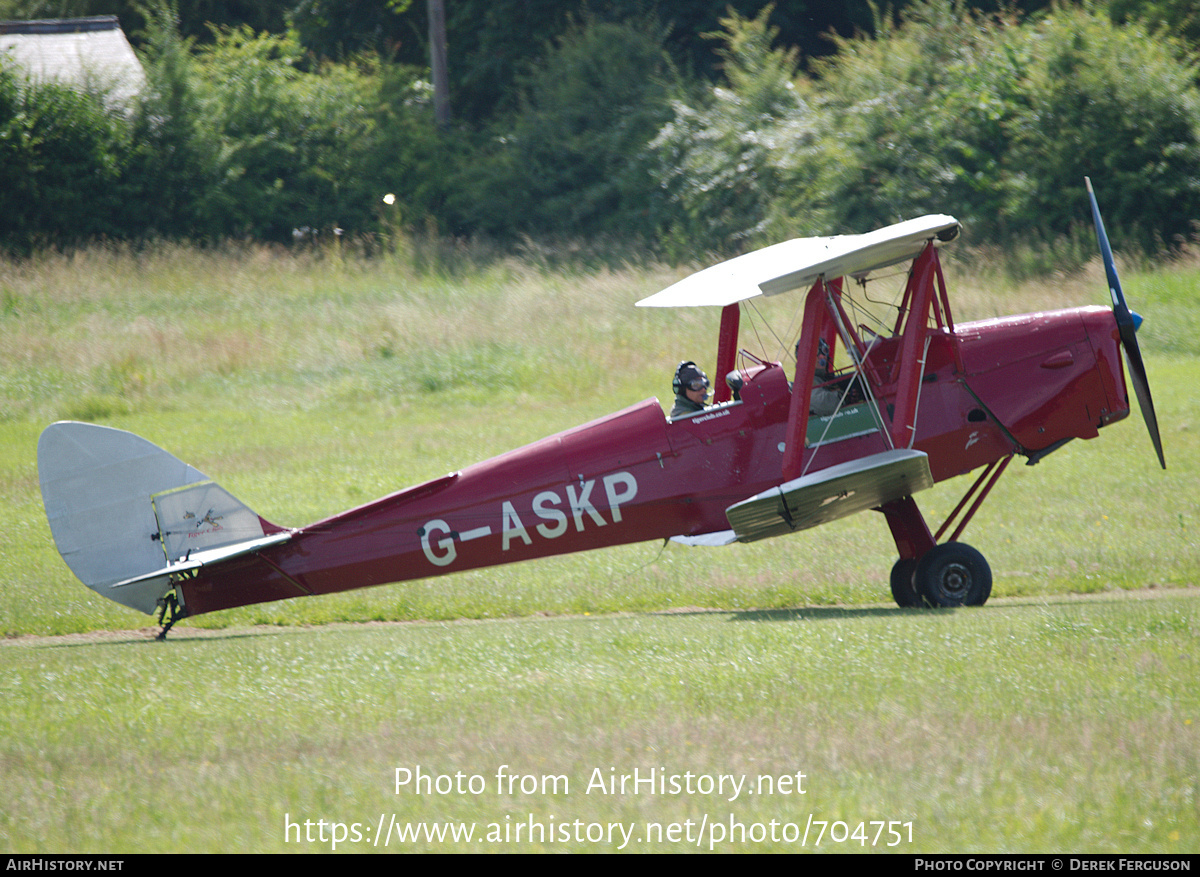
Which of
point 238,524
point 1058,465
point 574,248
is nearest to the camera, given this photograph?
point 238,524

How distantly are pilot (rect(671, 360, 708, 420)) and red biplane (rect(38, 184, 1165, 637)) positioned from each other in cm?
15

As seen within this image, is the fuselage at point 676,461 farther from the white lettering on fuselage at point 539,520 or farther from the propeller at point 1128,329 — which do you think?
the propeller at point 1128,329

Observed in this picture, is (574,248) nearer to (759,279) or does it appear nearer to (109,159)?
(109,159)

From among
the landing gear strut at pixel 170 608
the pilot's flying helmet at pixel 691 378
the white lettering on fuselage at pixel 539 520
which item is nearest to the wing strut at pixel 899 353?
the pilot's flying helmet at pixel 691 378

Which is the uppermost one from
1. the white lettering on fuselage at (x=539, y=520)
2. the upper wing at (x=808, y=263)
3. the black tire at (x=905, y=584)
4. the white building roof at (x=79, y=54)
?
the white building roof at (x=79, y=54)

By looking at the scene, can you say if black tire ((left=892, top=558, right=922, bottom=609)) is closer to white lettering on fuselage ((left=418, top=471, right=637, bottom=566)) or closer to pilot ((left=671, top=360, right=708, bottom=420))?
pilot ((left=671, top=360, right=708, bottom=420))

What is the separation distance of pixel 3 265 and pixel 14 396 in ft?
33.3

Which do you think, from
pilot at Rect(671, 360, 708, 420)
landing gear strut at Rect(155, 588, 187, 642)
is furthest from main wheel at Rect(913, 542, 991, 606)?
landing gear strut at Rect(155, 588, 187, 642)

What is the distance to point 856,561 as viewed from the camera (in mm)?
11633

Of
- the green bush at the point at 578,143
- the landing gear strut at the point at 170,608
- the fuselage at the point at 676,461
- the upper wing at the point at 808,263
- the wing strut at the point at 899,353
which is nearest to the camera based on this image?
the upper wing at the point at 808,263

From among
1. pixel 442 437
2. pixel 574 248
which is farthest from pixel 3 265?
pixel 442 437

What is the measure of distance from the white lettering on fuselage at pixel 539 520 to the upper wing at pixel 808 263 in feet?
5.20

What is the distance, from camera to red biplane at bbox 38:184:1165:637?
8812 mm

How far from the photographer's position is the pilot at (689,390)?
9391mm
